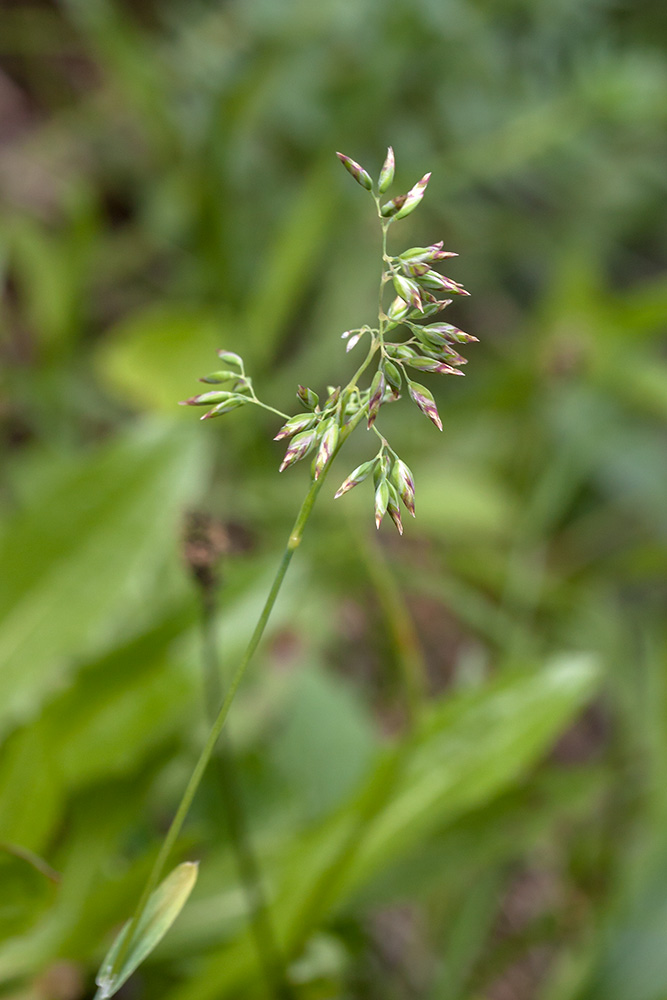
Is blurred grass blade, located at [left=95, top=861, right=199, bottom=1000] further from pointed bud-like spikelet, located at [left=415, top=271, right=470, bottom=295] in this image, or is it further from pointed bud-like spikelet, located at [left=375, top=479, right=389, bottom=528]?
pointed bud-like spikelet, located at [left=415, top=271, right=470, bottom=295]

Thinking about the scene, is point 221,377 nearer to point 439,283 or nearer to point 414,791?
point 439,283

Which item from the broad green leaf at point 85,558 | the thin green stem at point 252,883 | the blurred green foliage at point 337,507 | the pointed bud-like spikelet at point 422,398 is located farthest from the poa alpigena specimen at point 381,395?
the broad green leaf at point 85,558

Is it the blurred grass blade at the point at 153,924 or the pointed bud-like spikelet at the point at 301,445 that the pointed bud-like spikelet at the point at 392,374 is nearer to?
the pointed bud-like spikelet at the point at 301,445

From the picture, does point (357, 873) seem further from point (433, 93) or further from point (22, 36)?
point (22, 36)

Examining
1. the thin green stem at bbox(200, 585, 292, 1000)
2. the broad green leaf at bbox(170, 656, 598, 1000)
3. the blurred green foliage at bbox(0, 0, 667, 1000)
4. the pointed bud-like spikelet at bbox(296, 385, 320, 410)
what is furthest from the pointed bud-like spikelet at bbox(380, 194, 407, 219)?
the broad green leaf at bbox(170, 656, 598, 1000)

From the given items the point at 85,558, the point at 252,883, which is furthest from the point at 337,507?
the point at 252,883
